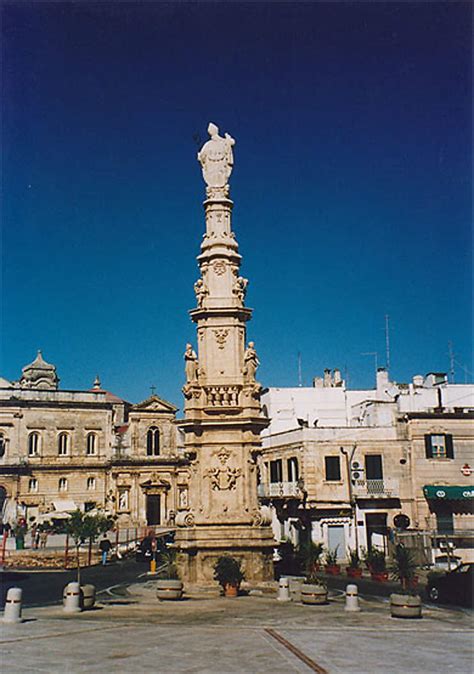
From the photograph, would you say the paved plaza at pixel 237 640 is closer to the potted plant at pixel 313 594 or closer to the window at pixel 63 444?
the potted plant at pixel 313 594

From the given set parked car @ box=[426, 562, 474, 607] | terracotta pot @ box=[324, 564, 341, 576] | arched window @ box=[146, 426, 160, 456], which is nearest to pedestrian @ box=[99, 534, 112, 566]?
terracotta pot @ box=[324, 564, 341, 576]

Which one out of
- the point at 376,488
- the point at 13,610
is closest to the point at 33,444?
the point at 376,488

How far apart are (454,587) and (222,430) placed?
9.13 m

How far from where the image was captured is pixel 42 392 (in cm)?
7044

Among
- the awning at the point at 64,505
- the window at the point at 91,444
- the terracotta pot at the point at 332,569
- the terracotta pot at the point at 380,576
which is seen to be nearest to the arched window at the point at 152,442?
the window at the point at 91,444

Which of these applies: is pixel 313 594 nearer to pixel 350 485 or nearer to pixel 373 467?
pixel 350 485

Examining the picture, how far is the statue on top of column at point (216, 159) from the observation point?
30547 mm

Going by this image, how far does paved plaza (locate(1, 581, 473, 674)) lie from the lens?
13326 mm

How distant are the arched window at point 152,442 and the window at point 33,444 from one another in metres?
9.95

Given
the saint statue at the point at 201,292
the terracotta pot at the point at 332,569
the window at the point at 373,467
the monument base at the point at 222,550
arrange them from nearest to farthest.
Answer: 1. the monument base at the point at 222,550
2. the saint statue at the point at 201,292
3. the terracotta pot at the point at 332,569
4. the window at the point at 373,467

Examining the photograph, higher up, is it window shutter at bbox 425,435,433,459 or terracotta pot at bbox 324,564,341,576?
window shutter at bbox 425,435,433,459

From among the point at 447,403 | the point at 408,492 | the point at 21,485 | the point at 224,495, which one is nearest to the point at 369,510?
the point at 408,492

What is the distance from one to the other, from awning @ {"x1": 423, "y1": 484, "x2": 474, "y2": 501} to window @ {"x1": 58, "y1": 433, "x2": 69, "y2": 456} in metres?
37.6

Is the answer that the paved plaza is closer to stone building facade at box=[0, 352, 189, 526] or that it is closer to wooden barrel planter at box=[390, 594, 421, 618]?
wooden barrel planter at box=[390, 594, 421, 618]
